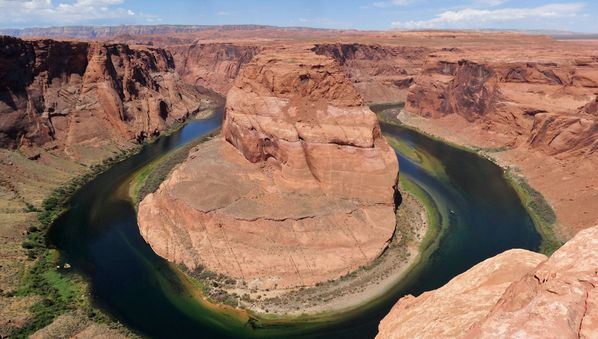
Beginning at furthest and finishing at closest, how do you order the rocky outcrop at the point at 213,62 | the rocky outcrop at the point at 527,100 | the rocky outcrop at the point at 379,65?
the rocky outcrop at the point at 213,62 < the rocky outcrop at the point at 379,65 < the rocky outcrop at the point at 527,100

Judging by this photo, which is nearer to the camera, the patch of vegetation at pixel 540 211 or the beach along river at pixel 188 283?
the beach along river at pixel 188 283

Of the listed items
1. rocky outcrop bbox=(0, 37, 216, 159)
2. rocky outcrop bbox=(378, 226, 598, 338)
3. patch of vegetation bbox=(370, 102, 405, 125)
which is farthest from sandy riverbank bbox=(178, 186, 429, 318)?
patch of vegetation bbox=(370, 102, 405, 125)

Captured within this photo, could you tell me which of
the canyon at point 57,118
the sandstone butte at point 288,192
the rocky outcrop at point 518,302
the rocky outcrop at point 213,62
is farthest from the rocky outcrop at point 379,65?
the rocky outcrop at point 518,302

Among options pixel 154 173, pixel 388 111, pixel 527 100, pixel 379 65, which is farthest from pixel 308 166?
pixel 379 65

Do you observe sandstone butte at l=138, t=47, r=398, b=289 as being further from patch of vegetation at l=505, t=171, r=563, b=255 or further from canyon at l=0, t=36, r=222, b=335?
patch of vegetation at l=505, t=171, r=563, b=255

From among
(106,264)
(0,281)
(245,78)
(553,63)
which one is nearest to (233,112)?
(245,78)

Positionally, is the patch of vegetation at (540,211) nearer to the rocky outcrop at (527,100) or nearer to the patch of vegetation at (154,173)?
the rocky outcrop at (527,100)
